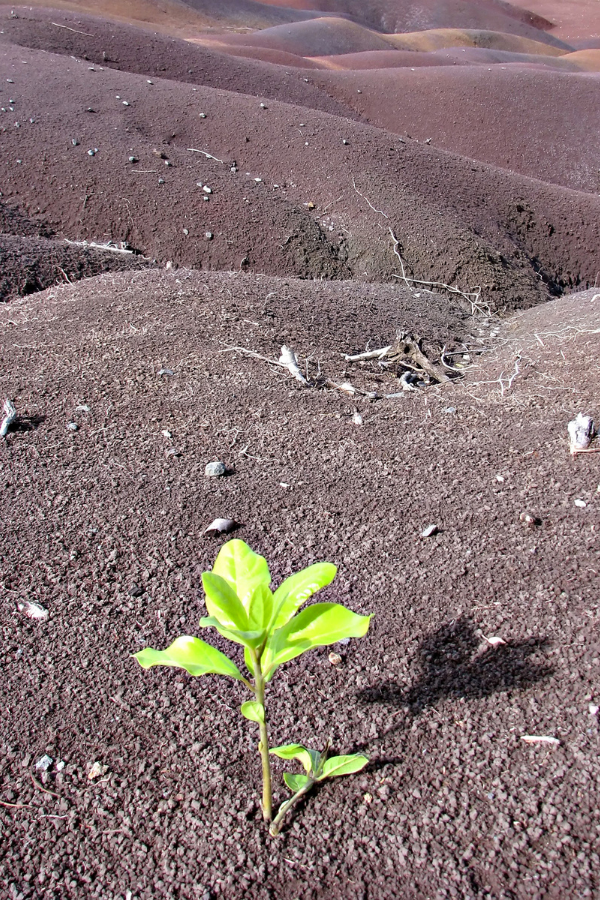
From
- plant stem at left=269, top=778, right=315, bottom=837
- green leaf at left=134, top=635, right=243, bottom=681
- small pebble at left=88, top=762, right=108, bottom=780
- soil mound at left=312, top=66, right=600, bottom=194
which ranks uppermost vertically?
soil mound at left=312, top=66, right=600, bottom=194

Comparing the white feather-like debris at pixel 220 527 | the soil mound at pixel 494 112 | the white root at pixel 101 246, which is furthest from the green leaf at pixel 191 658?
the soil mound at pixel 494 112

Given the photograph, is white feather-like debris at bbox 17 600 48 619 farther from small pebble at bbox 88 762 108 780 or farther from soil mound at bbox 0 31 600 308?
soil mound at bbox 0 31 600 308

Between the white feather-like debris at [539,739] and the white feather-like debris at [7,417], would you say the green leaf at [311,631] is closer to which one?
the white feather-like debris at [539,739]

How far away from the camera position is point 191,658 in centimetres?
98

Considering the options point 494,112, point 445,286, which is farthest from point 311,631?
point 494,112

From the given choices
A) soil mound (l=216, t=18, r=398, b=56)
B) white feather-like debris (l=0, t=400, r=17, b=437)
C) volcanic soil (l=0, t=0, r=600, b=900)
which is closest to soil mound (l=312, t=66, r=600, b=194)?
volcanic soil (l=0, t=0, r=600, b=900)

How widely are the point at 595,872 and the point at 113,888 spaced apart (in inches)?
31.0

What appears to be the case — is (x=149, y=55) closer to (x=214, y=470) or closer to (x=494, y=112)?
(x=494, y=112)

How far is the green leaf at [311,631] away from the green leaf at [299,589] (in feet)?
0.07

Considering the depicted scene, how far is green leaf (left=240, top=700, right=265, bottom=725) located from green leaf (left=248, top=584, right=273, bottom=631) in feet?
0.50

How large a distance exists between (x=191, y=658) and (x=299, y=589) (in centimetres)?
20

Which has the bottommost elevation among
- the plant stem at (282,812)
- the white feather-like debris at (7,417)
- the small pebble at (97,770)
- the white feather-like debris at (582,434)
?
the small pebble at (97,770)

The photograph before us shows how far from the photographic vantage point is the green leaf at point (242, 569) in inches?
39.0

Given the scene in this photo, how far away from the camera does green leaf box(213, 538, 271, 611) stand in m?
0.99
